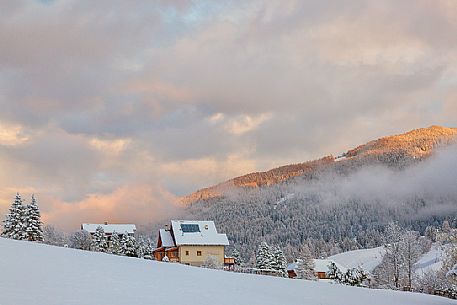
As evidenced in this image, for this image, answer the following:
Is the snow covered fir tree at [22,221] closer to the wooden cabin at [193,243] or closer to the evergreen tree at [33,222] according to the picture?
the evergreen tree at [33,222]

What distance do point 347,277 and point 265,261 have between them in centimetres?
1770

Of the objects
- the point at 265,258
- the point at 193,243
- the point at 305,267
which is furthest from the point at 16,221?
the point at 305,267

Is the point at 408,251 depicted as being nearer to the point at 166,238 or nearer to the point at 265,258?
the point at 265,258

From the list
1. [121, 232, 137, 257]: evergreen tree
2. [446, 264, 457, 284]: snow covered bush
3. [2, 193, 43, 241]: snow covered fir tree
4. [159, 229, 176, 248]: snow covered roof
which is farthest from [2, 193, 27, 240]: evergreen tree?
[446, 264, 457, 284]: snow covered bush

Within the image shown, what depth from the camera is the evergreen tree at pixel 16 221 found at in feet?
190

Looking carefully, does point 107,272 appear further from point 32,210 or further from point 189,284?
point 32,210

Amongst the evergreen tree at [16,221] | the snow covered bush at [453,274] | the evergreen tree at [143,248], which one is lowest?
the snow covered bush at [453,274]

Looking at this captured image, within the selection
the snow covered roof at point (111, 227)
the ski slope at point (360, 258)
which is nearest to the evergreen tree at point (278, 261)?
the snow covered roof at point (111, 227)

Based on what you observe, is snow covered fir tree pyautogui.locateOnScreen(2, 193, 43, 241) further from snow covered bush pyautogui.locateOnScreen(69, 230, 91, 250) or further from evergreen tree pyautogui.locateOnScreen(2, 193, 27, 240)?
snow covered bush pyautogui.locateOnScreen(69, 230, 91, 250)

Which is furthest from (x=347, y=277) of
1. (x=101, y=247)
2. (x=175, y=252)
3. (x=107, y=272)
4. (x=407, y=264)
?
(x=107, y=272)

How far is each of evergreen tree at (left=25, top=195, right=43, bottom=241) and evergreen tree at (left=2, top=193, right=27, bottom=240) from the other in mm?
431

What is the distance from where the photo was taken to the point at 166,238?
79250 millimetres

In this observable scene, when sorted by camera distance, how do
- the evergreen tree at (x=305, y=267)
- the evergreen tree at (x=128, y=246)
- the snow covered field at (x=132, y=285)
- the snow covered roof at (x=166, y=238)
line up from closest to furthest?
the snow covered field at (x=132, y=285)
the evergreen tree at (x=128, y=246)
the evergreen tree at (x=305, y=267)
the snow covered roof at (x=166, y=238)

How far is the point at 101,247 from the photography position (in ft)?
229
